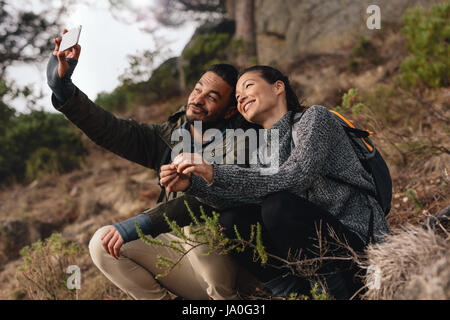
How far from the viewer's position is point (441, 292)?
116 centimetres

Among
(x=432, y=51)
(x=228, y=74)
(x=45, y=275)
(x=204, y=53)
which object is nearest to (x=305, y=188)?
(x=228, y=74)

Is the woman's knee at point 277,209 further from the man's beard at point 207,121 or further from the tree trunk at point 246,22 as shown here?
the tree trunk at point 246,22

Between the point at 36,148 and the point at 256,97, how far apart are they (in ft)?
22.6

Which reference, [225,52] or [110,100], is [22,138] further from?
[225,52]

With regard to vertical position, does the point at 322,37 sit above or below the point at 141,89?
above

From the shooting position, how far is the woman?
164 centimetres

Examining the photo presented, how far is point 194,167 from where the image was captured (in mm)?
1557

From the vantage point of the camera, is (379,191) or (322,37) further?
(322,37)

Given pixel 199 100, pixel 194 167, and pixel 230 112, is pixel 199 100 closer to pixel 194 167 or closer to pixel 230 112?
pixel 230 112

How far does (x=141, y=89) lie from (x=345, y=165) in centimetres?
793

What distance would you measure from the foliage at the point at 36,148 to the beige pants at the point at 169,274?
5701 millimetres

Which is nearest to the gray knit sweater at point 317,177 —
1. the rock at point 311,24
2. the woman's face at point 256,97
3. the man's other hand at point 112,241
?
the woman's face at point 256,97

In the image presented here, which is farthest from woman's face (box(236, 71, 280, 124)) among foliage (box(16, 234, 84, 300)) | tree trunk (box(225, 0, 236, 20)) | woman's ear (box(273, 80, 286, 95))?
tree trunk (box(225, 0, 236, 20))

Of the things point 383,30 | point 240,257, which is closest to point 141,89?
point 383,30
